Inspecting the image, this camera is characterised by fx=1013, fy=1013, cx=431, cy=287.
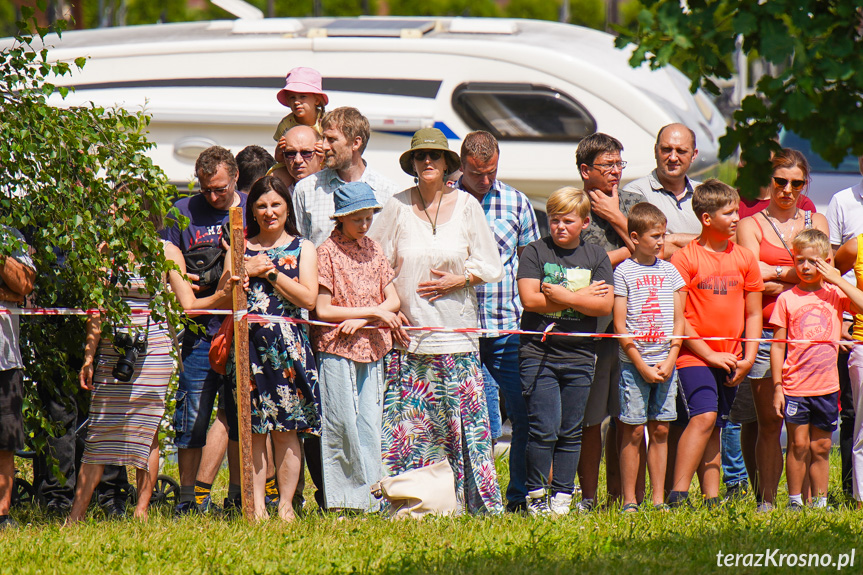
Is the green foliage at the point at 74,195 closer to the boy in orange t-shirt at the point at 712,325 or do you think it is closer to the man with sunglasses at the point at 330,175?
the man with sunglasses at the point at 330,175

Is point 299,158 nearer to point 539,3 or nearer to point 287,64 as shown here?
point 287,64

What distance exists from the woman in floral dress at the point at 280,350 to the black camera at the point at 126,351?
0.63 m

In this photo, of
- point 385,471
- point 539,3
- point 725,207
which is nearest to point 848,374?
point 725,207

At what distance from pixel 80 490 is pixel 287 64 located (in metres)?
6.50

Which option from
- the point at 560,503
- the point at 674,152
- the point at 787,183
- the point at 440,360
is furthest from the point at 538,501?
the point at 787,183

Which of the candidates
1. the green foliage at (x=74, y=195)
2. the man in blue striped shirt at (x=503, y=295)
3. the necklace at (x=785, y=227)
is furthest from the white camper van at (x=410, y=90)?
the green foliage at (x=74, y=195)

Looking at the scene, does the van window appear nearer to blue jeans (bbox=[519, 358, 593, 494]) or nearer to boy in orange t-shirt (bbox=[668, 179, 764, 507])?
boy in orange t-shirt (bbox=[668, 179, 764, 507])

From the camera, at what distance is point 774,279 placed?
253 inches

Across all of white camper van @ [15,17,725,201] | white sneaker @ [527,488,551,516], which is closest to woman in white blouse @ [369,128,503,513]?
white sneaker @ [527,488,551,516]

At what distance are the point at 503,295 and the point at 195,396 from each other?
199 cm

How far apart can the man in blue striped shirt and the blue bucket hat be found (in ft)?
3.04

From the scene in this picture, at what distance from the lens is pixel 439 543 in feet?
16.8

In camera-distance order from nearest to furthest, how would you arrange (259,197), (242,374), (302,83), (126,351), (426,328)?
(242,374)
(126,351)
(259,197)
(426,328)
(302,83)

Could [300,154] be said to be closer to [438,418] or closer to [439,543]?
[438,418]
